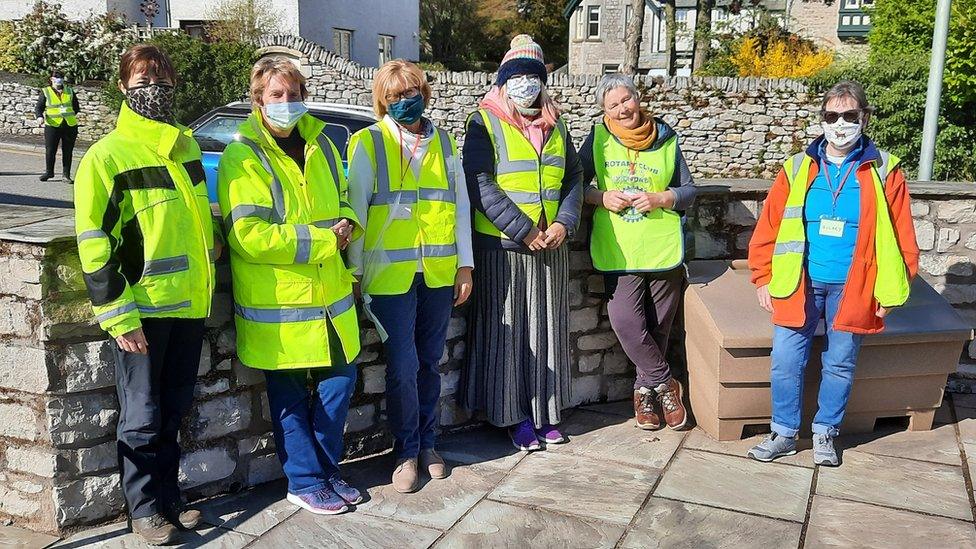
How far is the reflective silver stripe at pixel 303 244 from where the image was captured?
3.30m

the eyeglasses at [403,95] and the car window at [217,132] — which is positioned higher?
the eyeglasses at [403,95]

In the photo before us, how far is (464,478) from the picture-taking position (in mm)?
4020

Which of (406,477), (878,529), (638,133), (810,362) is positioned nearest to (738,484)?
(878,529)

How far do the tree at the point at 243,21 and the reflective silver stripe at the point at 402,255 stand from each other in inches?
791

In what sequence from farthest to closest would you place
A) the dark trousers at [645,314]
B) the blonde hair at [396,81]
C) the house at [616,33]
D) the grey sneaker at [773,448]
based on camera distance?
1. the house at [616,33]
2. the dark trousers at [645,314]
3. the grey sneaker at [773,448]
4. the blonde hair at [396,81]

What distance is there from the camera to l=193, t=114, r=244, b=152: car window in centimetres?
855

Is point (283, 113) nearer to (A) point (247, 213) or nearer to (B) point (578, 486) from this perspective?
(A) point (247, 213)

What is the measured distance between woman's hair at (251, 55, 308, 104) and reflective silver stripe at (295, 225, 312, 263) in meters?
0.52

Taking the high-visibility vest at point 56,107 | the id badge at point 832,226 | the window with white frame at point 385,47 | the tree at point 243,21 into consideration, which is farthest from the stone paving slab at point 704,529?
the window with white frame at point 385,47

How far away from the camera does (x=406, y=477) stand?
3.87 m

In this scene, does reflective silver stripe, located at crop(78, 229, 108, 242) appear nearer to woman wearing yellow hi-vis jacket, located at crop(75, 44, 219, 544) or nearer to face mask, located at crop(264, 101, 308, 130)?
woman wearing yellow hi-vis jacket, located at crop(75, 44, 219, 544)

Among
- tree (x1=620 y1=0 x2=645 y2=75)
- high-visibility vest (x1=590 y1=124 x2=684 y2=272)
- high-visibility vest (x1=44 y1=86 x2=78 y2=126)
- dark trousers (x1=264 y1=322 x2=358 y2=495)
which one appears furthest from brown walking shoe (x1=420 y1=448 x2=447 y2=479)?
tree (x1=620 y1=0 x2=645 y2=75)

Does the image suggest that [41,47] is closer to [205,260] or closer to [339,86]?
[339,86]

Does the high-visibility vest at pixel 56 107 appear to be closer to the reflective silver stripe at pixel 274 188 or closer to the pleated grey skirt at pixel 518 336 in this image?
the pleated grey skirt at pixel 518 336
